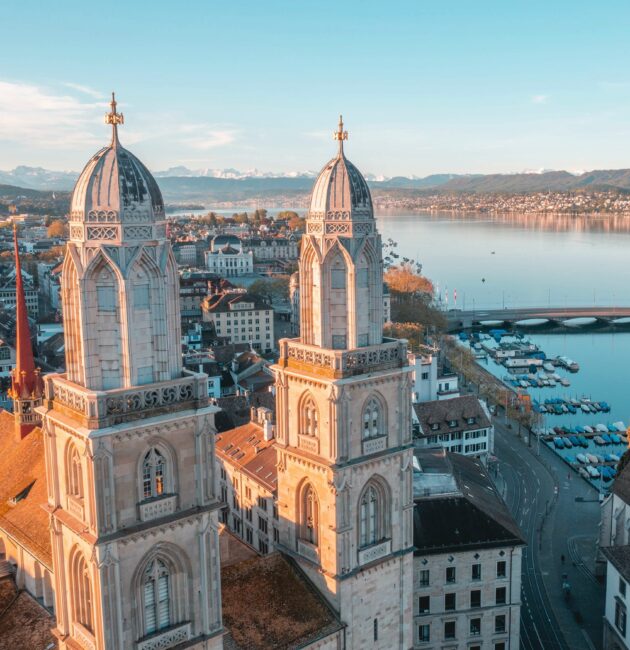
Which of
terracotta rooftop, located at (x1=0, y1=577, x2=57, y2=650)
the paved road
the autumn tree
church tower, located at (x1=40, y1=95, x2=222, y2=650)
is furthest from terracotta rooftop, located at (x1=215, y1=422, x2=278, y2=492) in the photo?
the autumn tree

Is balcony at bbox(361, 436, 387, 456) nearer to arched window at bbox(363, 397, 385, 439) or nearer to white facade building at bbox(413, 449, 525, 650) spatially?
arched window at bbox(363, 397, 385, 439)

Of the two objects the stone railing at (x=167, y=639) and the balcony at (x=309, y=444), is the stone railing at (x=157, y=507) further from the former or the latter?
the balcony at (x=309, y=444)

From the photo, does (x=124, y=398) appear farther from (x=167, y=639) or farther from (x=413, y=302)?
(x=413, y=302)

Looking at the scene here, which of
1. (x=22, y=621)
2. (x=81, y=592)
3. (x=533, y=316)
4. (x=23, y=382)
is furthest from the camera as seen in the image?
(x=533, y=316)

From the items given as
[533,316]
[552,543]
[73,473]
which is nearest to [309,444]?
[73,473]

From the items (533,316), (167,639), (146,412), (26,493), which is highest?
(146,412)

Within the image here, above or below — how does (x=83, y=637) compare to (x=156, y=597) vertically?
below

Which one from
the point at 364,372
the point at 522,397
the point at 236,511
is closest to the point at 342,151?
the point at 364,372
